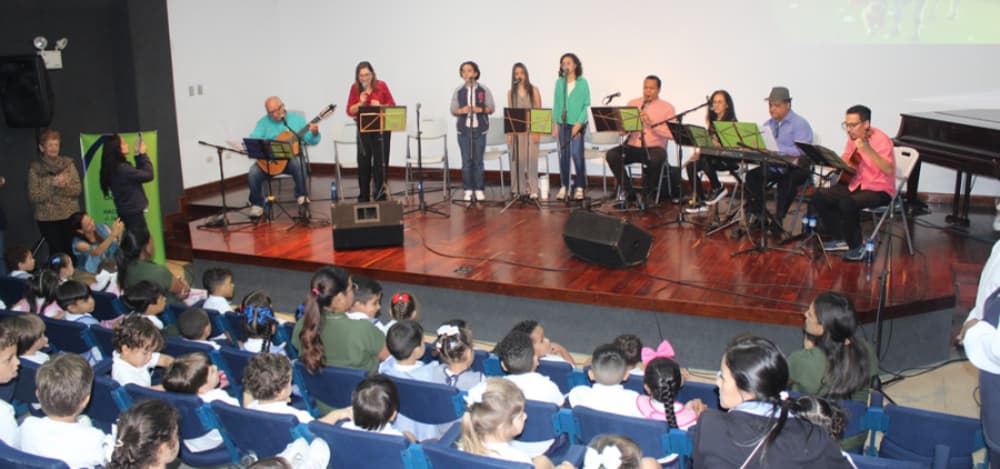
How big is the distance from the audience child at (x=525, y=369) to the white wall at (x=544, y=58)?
20.3 feet

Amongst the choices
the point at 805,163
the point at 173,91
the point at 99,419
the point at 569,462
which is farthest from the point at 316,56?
the point at 569,462

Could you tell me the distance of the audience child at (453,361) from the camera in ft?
11.7

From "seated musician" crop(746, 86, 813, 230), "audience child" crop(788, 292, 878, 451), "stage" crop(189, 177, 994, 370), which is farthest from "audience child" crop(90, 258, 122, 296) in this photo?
"seated musician" crop(746, 86, 813, 230)

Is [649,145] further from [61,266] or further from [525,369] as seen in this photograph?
[61,266]

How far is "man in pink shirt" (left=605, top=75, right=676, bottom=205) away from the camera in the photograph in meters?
7.92

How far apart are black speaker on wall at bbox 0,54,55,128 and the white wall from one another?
1926mm

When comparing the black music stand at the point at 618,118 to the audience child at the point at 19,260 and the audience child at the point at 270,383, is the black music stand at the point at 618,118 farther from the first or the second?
the audience child at the point at 270,383

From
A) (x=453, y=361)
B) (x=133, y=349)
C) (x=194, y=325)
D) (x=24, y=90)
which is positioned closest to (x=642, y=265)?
(x=453, y=361)

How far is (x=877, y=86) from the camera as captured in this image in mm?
8219

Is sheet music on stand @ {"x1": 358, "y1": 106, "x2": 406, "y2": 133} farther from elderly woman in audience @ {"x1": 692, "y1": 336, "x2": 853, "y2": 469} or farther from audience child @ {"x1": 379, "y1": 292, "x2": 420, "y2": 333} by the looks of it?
elderly woman in audience @ {"x1": 692, "y1": 336, "x2": 853, "y2": 469}

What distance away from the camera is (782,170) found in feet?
22.4

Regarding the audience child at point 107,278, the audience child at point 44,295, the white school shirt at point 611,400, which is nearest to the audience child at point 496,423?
the white school shirt at point 611,400

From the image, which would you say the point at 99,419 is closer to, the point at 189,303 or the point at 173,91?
the point at 189,303

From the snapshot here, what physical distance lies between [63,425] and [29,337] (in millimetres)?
1061
